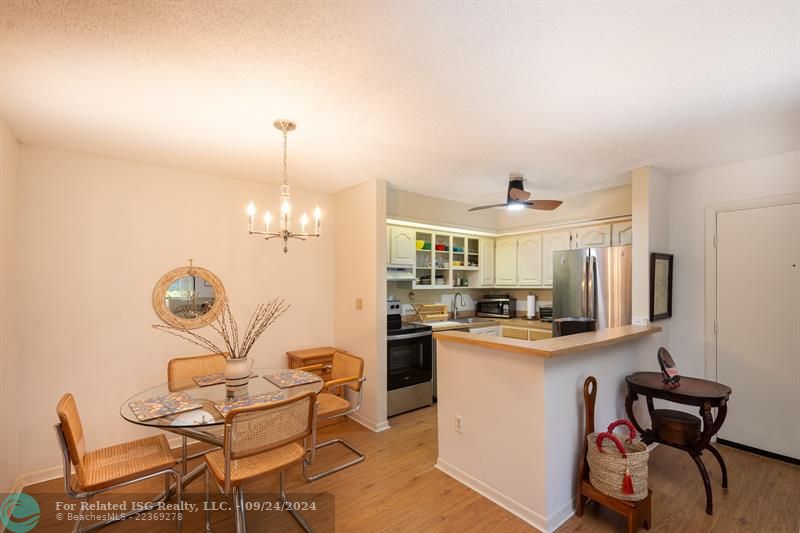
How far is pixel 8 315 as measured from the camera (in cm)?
248

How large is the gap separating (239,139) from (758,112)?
3393 millimetres

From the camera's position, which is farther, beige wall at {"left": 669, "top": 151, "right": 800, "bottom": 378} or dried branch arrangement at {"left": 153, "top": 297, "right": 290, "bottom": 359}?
dried branch arrangement at {"left": 153, "top": 297, "right": 290, "bottom": 359}

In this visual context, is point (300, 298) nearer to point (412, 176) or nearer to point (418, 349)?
point (418, 349)

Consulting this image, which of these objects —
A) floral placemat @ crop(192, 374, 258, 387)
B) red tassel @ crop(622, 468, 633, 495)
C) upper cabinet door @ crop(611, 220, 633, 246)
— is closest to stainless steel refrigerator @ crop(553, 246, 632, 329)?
upper cabinet door @ crop(611, 220, 633, 246)

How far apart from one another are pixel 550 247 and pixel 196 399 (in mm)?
4322

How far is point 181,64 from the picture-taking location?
1.71m

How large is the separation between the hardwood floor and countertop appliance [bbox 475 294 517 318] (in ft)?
8.34

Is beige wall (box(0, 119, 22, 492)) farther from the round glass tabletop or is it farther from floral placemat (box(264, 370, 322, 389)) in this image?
floral placemat (box(264, 370, 322, 389))

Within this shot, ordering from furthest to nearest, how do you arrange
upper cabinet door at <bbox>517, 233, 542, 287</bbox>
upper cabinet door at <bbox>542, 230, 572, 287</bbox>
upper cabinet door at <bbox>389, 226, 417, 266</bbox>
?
1. upper cabinet door at <bbox>517, 233, 542, 287</bbox>
2. upper cabinet door at <bbox>542, 230, 572, 287</bbox>
3. upper cabinet door at <bbox>389, 226, 417, 266</bbox>

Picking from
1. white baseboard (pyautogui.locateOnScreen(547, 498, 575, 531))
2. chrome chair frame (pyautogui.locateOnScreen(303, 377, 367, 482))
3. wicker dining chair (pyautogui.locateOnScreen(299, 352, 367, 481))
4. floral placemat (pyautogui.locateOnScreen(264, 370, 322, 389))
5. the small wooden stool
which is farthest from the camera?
wicker dining chair (pyautogui.locateOnScreen(299, 352, 367, 481))

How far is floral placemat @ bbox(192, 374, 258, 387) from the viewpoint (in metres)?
2.58

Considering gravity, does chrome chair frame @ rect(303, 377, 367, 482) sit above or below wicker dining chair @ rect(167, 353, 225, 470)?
below

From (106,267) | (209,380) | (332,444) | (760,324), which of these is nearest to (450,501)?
(332,444)

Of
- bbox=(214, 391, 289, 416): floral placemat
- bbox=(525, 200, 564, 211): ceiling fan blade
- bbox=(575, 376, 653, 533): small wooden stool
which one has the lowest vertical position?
bbox=(575, 376, 653, 533): small wooden stool
